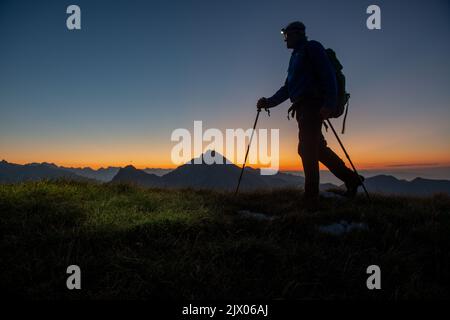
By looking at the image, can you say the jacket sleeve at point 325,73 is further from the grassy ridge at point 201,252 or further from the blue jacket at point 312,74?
the grassy ridge at point 201,252

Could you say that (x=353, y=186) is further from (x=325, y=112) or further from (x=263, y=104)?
(x=263, y=104)

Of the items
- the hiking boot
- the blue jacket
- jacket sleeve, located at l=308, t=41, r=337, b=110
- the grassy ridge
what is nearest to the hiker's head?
the blue jacket

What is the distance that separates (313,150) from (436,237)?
262 centimetres

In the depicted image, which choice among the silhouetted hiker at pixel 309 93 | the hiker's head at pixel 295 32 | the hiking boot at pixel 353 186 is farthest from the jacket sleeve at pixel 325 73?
the hiking boot at pixel 353 186

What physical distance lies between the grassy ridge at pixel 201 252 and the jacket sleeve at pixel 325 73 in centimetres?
218

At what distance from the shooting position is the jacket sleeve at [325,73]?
545cm

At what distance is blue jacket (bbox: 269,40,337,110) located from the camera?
18.0 ft

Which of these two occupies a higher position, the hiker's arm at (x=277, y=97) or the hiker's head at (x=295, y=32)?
the hiker's head at (x=295, y=32)

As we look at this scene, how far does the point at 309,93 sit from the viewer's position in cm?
575

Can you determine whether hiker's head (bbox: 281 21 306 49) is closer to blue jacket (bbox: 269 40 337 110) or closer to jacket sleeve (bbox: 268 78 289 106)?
blue jacket (bbox: 269 40 337 110)

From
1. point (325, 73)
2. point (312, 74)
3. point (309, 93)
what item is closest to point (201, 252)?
point (309, 93)

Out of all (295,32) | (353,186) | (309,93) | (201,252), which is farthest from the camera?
(353,186)

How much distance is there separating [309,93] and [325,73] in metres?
0.49
